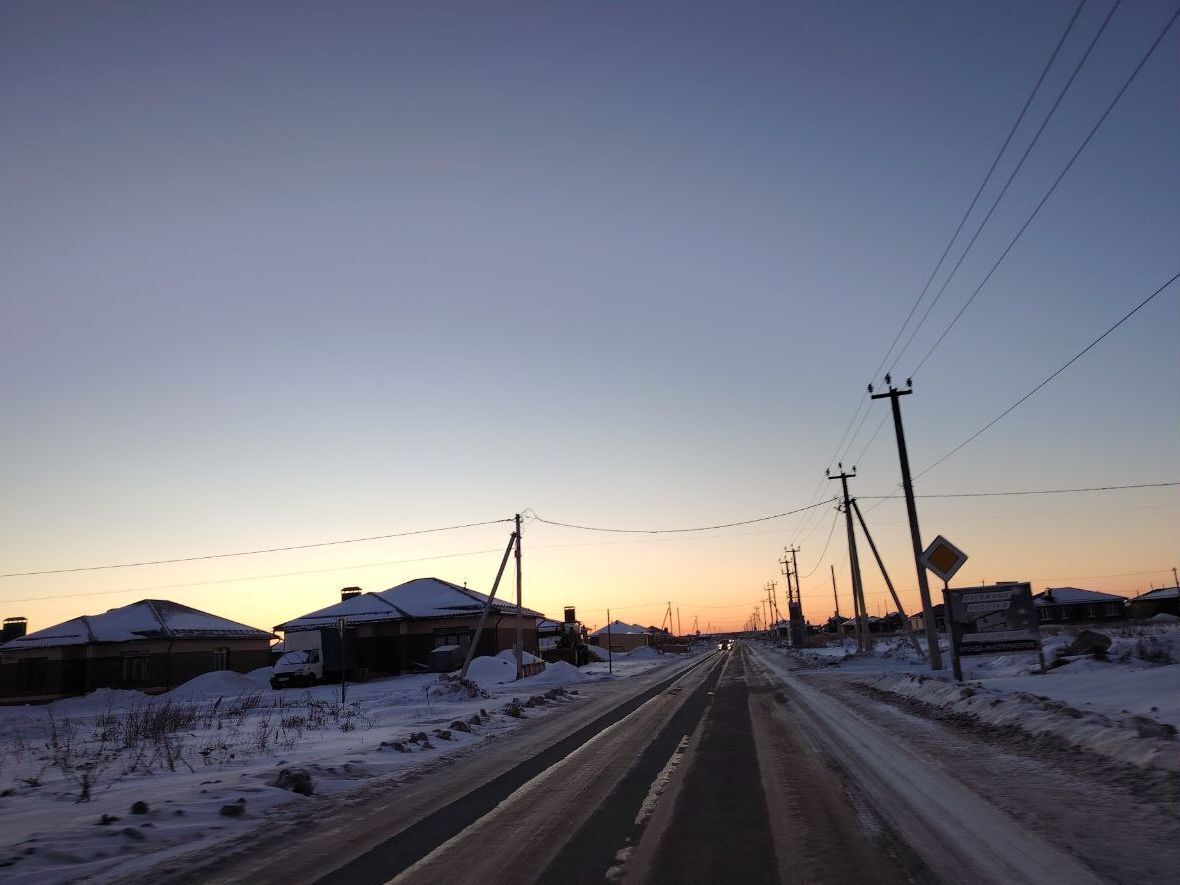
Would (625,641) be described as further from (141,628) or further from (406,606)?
(141,628)

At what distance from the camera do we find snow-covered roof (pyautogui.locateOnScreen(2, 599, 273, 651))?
49.0 m

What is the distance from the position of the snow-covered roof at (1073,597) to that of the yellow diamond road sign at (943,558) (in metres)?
102

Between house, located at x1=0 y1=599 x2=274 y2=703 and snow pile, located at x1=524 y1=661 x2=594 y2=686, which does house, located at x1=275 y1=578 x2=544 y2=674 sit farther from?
snow pile, located at x1=524 y1=661 x2=594 y2=686

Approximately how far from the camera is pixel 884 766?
9352mm

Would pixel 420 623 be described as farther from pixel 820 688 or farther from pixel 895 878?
pixel 895 878

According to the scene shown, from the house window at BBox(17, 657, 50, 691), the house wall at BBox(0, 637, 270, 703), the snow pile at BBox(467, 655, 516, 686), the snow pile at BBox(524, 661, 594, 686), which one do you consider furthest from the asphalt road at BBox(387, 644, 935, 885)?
the house window at BBox(17, 657, 50, 691)

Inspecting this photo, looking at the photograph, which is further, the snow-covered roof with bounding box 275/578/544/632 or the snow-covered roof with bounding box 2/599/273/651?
the snow-covered roof with bounding box 275/578/544/632

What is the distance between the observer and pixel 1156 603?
104m

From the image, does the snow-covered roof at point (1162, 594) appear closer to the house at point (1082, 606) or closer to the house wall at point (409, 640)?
the house at point (1082, 606)

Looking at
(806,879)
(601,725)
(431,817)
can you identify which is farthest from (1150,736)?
(601,725)

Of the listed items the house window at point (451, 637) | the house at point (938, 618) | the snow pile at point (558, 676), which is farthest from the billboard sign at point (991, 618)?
the house window at point (451, 637)

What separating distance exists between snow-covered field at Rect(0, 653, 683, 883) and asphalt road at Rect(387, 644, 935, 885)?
278 cm

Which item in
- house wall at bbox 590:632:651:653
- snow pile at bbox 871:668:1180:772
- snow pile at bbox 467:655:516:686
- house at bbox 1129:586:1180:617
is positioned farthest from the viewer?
house wall at bbox 590:632:651:653

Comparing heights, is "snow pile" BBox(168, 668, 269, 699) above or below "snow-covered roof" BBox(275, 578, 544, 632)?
below
